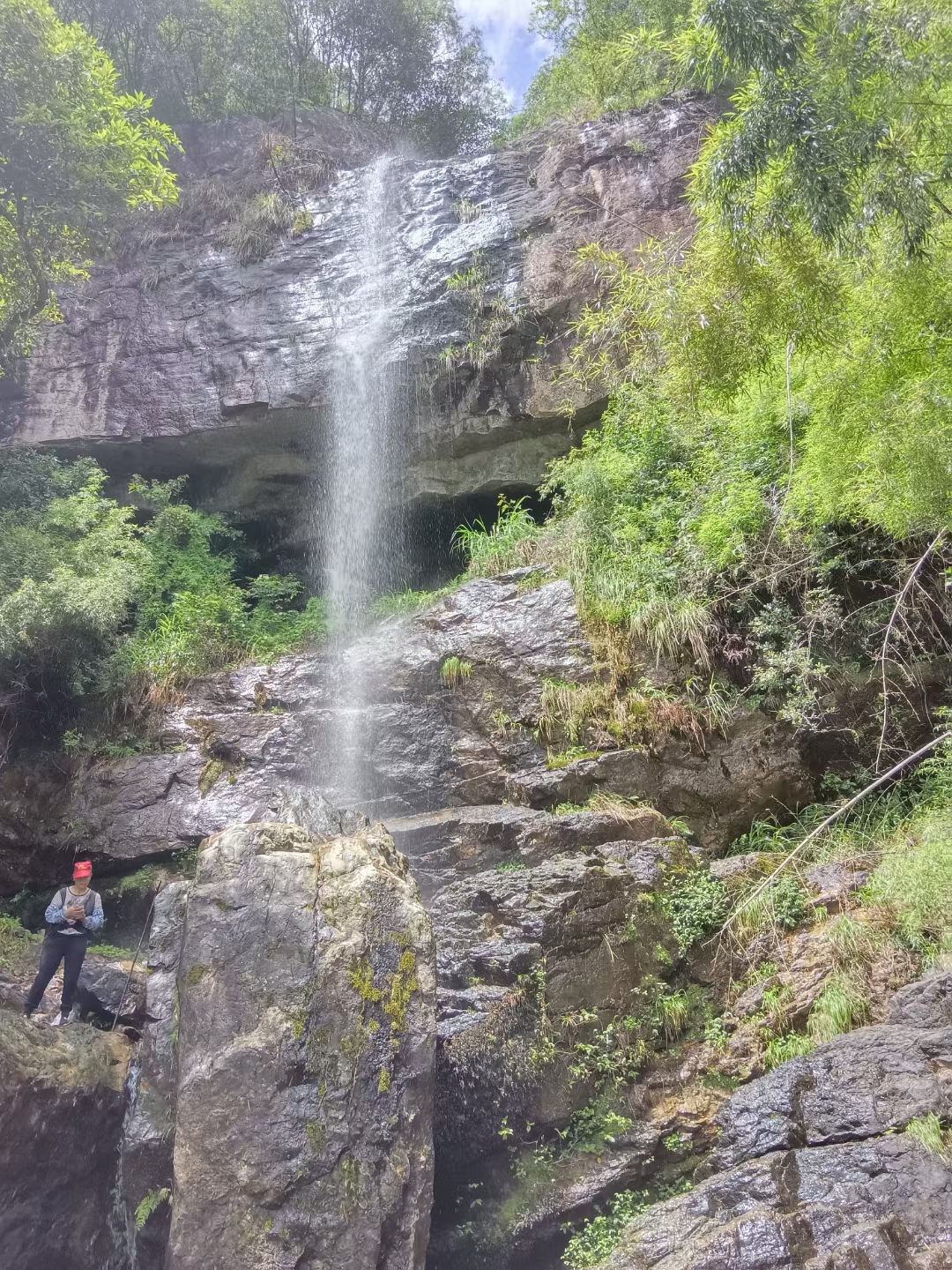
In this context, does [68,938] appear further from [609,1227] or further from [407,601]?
[407,601]

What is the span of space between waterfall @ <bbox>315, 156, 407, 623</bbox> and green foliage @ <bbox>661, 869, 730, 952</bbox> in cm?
620

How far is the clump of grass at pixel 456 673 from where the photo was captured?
25.6 feet

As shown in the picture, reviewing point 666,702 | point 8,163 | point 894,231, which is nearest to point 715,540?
point 666,702

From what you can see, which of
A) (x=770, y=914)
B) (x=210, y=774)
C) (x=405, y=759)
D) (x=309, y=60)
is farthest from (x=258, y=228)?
(x=770, y=914)

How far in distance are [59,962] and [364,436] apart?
754 cm

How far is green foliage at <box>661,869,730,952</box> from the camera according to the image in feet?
18.0

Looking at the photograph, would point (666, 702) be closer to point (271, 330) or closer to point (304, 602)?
point (304, 602)

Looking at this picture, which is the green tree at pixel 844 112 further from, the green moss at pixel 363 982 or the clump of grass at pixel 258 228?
the clump of grass at pixel 258 228

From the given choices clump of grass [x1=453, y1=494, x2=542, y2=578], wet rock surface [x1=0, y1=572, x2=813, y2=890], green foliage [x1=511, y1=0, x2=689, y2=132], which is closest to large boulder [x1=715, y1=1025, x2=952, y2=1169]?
wet rock surface [x1=0, y1=572, x2=813, y2=890]

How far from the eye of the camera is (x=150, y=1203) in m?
4.21

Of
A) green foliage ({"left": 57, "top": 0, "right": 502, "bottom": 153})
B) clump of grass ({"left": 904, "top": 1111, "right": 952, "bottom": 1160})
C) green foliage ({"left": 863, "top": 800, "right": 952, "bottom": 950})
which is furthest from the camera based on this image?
green foliage ({"left": 57, "top": 0, "right": 502, "bottom": 153})

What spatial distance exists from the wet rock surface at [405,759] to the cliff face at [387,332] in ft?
10.8

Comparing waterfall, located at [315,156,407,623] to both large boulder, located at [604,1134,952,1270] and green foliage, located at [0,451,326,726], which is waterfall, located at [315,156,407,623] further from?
large boulder, located at [604,1134,952,1270]

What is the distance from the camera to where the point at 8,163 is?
851cm
